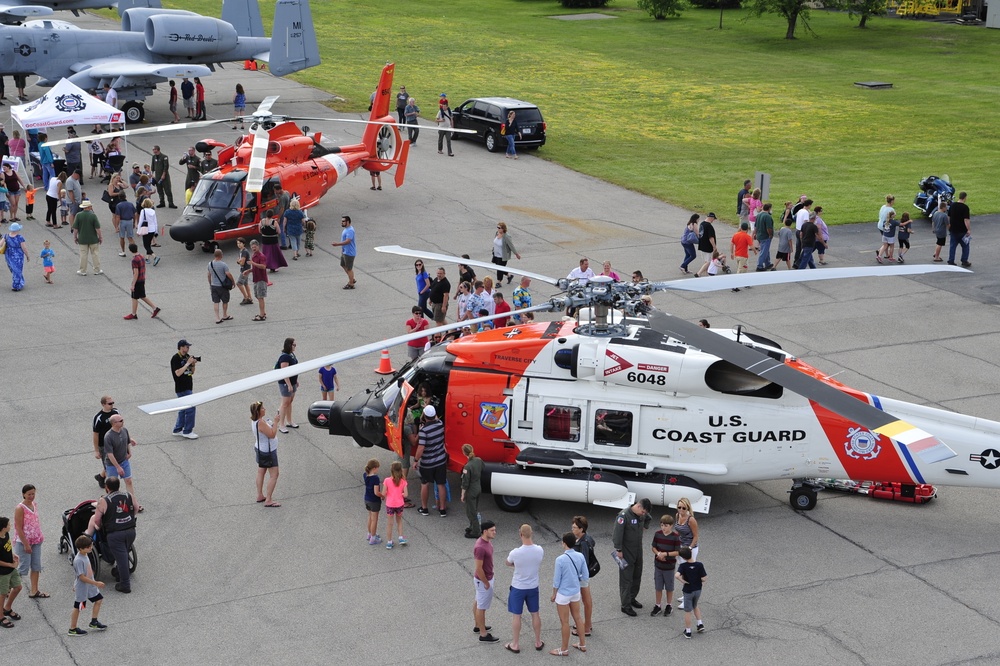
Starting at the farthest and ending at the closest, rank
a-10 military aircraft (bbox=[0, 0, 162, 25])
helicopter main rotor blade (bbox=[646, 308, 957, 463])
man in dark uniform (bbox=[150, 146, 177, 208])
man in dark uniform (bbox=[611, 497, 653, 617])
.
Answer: a-10 military aircraft (bbox=[0, 0, 162, 25])
man in dark uniform (bbox=[150, 146, 177, 208])
man in dark uniform (bbox=[611, 497, 653, 617])
helicopter main rotor blade (bbox=[646, 308, 957, 463])

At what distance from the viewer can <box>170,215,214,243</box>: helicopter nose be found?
75.8ft

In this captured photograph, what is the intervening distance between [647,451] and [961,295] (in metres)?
11.6

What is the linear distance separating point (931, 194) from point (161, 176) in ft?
60.5

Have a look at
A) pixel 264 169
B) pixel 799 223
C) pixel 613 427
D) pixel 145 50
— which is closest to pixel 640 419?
pixel 613 427

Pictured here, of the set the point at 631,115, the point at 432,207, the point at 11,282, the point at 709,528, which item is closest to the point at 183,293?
the point at 11,282

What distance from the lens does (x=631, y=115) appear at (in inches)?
1549

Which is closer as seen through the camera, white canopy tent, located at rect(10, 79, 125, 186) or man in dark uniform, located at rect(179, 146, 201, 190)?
man in dark uniform, located at rect(179, 146, 201, 190)

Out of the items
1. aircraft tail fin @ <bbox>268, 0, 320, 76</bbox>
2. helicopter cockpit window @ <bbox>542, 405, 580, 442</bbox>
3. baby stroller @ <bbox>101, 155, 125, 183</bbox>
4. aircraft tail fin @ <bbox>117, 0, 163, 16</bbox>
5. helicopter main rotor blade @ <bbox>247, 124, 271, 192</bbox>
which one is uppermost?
aircraft tail fin @ <bbox>117, 0, 163, 16</bbox>

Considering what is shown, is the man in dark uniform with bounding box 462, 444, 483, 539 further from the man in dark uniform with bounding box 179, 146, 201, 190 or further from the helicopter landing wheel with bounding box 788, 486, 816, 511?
the man in dark uniform with bounding box 179, 146, 201, 190

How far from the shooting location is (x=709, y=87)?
4400 cm

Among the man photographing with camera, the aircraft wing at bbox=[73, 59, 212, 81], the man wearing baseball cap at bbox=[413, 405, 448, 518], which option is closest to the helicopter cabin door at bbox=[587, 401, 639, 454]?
the man wearing baseball cap at bbox=[413, 405, 448, 518]

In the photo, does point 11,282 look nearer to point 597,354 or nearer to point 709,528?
point 597,354

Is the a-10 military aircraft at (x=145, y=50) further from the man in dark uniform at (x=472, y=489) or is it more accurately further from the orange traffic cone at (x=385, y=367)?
the man in dark uniform at (x=472, y=489)

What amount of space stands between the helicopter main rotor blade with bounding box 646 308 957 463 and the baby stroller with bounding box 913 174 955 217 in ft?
56.2
